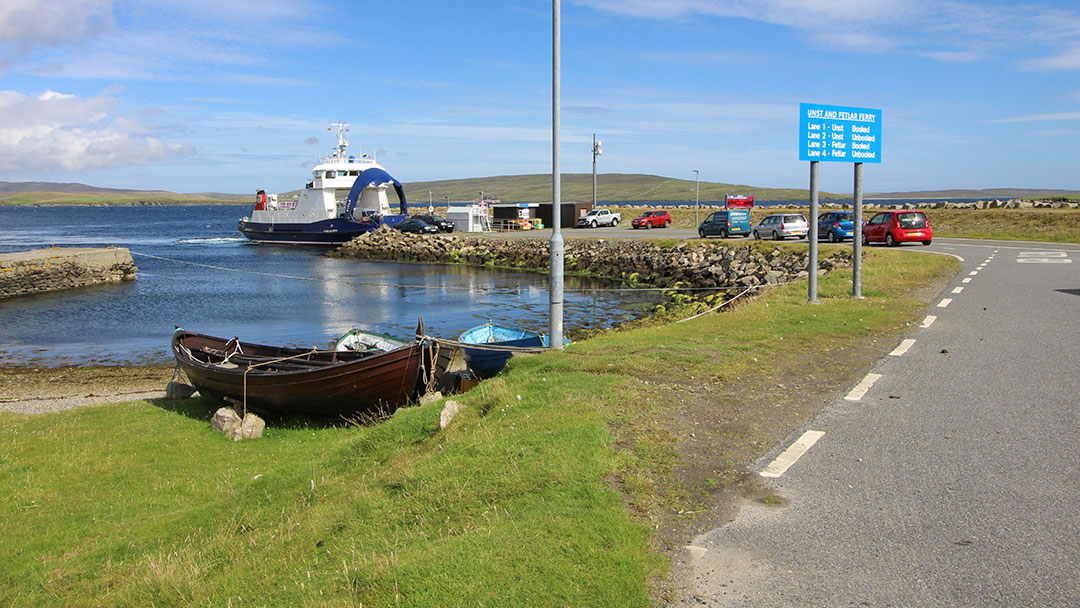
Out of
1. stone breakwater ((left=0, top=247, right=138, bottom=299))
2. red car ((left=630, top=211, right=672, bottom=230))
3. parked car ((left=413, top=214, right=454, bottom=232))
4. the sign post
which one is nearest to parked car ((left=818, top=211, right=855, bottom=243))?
the sign post

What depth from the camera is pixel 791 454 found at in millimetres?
6387

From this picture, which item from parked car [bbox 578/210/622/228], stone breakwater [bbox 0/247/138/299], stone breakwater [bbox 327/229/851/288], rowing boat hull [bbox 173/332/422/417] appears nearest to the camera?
rowing boat hull [bbox 173/332/422/417]

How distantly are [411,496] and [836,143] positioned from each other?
12763 mm

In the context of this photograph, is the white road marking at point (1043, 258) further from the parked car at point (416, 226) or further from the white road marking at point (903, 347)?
the parked car at point (416, 226)

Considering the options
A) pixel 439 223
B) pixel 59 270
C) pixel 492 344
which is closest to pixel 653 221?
pixel 439 223

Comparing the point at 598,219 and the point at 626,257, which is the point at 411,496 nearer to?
the point at 626,257

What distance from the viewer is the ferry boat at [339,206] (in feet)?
208

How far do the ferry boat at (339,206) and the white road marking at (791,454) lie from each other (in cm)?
5870

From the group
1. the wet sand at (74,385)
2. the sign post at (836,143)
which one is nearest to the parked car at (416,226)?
the wet sand at (74,385)

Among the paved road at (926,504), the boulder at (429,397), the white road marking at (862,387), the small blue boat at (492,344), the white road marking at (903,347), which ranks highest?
the white road marking at (903,347)

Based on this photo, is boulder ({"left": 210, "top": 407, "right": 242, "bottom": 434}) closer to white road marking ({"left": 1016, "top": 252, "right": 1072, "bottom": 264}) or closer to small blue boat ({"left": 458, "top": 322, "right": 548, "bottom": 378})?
small blue boat ({"left": 458, "top": 322, "right": 548, "bottom": 378})

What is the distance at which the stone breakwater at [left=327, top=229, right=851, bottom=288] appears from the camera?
32.2m

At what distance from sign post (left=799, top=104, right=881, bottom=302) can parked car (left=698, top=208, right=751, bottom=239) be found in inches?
1123

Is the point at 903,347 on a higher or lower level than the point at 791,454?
higher
